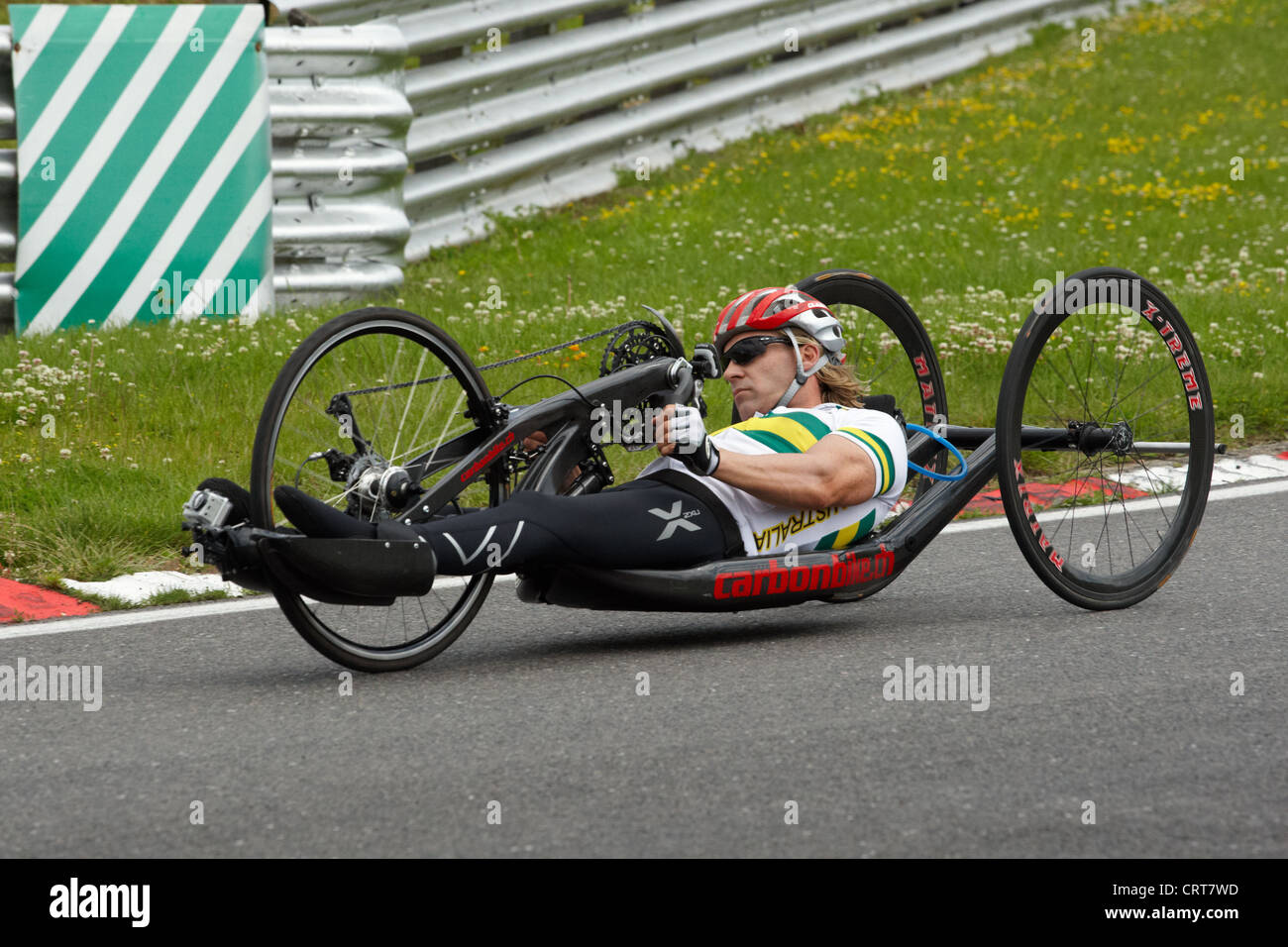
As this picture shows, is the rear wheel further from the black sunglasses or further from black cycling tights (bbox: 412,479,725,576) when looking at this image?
black cycling tights (bbox: 412,479,725,576)

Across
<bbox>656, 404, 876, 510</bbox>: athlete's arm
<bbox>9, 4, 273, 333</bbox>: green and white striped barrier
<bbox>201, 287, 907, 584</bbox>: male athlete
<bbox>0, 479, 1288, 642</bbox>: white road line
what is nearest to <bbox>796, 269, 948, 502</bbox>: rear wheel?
<bbox>201, 287, 907, 584</bbox>: male athlete

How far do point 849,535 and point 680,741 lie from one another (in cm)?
131

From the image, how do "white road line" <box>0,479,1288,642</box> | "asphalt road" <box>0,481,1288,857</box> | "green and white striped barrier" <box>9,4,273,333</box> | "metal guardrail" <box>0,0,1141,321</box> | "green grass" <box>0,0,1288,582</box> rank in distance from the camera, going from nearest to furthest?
"asphalt road" <box>0,481,1288,857</box> → "white road line" <box>0,479,1288,642</box> → "green grass" <box>0,0,1288,582</box> → "green and white striped barrier" <box>9,4,273,333</box> → "metal guardrail" <box>0,0,1141,321</box>

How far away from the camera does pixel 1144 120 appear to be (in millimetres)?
14664

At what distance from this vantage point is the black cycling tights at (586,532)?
14.0ft

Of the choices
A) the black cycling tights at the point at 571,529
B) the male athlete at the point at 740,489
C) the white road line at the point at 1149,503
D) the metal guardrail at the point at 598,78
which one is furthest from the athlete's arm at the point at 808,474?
the metal guardrail at the point at 598,78

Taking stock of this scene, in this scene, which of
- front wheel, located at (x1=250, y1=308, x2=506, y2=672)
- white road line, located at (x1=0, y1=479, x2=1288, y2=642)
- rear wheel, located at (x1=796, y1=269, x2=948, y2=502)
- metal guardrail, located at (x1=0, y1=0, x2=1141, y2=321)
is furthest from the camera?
metal guardrail, located at (x1=0, y1=0, x2=1141, y2=321)

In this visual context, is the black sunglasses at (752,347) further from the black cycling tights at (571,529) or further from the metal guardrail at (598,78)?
the metal guardrail at (598,78)

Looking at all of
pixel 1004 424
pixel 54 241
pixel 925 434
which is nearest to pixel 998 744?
pixel 1004 424

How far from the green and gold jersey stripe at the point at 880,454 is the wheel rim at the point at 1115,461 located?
1.10 feet

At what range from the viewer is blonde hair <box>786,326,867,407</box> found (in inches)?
199

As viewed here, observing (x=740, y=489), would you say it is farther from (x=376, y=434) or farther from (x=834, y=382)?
(x=376, y=434)
